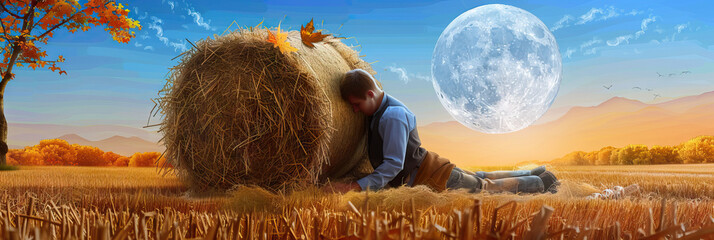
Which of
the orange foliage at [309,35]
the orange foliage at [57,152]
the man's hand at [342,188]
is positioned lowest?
the man's hand at [342,188]

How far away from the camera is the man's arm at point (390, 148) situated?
2.87m

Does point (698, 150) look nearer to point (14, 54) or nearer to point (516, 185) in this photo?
point (516, 185)

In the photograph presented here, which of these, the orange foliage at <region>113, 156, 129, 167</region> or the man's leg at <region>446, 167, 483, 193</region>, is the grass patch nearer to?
the orange foliage at <region>113, 156, 129, 167</region>

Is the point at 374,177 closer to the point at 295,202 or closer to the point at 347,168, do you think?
the point at 347,168

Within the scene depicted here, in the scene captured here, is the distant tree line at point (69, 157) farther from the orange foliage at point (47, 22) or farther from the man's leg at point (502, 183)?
the man's leg at point (502, 183)

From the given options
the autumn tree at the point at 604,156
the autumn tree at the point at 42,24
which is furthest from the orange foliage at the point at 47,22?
the autumn tree at the point at 604,156

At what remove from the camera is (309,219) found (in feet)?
3.43

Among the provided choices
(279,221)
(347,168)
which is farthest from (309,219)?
(347,168)

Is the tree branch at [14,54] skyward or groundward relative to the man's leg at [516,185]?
skyward

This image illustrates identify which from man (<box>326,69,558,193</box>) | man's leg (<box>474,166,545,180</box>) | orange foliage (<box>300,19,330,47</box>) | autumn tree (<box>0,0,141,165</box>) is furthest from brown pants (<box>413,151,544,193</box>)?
autumn tree (<box>0,0,141,165</box>)

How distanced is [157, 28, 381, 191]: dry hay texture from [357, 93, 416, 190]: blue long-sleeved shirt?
28 centimetres

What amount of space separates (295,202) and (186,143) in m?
1.58

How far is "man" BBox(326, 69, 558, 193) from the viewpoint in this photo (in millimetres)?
2906

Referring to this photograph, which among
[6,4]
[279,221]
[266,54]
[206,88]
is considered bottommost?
[279,221]
